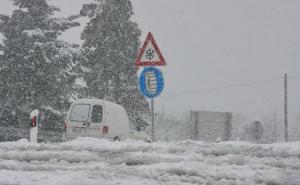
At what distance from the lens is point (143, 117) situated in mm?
33125

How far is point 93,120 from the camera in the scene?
50.2ft

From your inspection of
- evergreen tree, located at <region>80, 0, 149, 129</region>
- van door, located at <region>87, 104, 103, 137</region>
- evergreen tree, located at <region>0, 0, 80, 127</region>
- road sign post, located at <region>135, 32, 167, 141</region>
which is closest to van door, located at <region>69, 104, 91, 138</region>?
van door, located at <region>87, 104, 103, 137</region>

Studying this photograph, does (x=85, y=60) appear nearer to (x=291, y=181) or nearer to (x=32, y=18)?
(x=32, y=18)

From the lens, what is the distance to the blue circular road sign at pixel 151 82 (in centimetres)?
1211

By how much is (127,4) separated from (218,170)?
86.8 ft

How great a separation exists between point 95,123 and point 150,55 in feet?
12.6

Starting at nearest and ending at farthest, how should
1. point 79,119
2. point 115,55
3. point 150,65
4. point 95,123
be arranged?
point 150,65 < point 95,123 < point 79,119 < point 115,55

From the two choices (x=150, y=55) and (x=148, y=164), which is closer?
(x=148, y=164)

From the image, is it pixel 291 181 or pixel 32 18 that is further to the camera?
pixel 32 18

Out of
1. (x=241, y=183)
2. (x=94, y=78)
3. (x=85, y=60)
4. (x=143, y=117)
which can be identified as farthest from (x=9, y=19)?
(x=241, y=183)

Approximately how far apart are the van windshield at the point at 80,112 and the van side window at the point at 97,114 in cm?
19

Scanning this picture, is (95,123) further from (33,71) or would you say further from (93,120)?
(33,71)

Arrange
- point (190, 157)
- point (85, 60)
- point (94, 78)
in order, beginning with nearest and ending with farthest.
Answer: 1. point (190, 157)
2. point (85, 60)
3. point (94, 78)

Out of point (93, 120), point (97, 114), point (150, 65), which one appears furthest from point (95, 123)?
point (150, 65)
